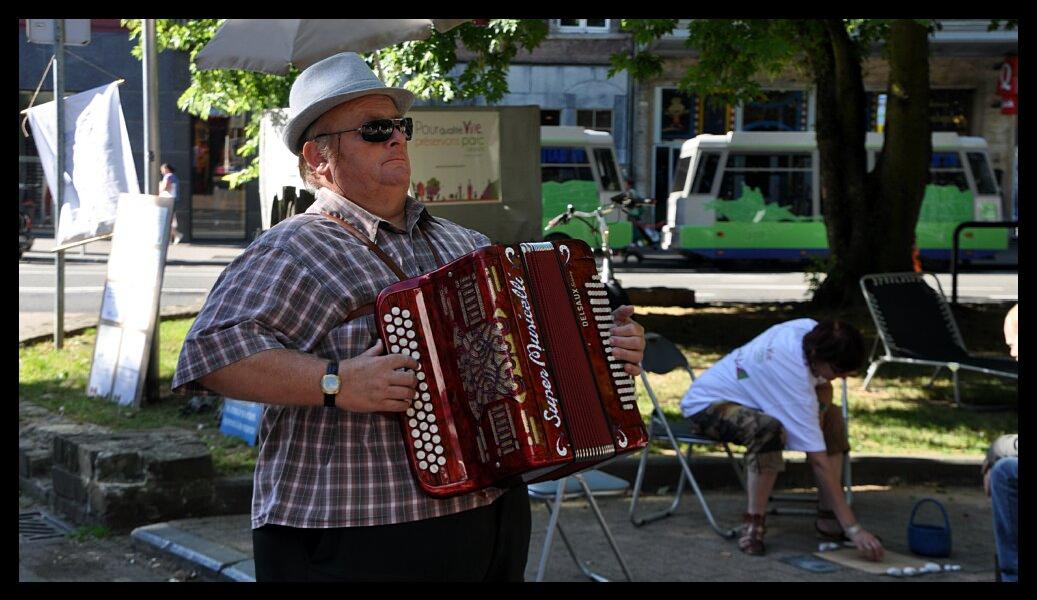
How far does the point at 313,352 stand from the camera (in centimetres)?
271

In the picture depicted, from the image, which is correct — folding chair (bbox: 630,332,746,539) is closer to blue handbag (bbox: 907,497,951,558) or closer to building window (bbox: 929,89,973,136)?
blue handbag (bbox: 907,497,951,558)

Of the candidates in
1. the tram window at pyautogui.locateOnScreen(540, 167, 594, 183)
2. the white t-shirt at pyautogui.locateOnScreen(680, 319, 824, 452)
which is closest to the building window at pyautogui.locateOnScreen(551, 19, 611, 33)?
the tram window at pyautogui.locateOnScreen(540, 167, 594, 183)

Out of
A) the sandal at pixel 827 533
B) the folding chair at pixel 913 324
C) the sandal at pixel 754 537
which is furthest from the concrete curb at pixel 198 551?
the folding chair at pixel 913 324

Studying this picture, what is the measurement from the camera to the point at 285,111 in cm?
733

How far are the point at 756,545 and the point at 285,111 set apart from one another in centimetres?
358

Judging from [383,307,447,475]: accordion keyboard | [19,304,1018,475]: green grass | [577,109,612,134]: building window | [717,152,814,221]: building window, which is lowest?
[19,304,1018,475]: green grass

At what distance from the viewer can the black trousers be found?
2.65 m

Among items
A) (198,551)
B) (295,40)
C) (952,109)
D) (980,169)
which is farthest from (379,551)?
(952,109)

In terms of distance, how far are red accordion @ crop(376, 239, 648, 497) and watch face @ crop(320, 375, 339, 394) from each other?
0.41 ft

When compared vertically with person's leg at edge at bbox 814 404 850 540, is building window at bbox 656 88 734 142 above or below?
above

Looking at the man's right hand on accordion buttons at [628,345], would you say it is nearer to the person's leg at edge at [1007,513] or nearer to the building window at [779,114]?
the person's leg at edge at [1007,513]

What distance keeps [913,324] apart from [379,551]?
7.87 meters

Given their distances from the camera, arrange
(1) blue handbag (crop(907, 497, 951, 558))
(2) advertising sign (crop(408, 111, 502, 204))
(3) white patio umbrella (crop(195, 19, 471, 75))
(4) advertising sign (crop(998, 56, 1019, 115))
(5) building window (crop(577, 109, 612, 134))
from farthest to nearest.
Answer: (5) building window (crop(577, 109, 612, 134)), (4) advertising sign (crop(998, 56, 1019, 115)), (2) advertising sign (crop(408, 111, 502, 204)), (3) white patio umbrella (crop(195, 19, 471, 75)), (1) blue handbag (crop(907, 497, 951, 558))
